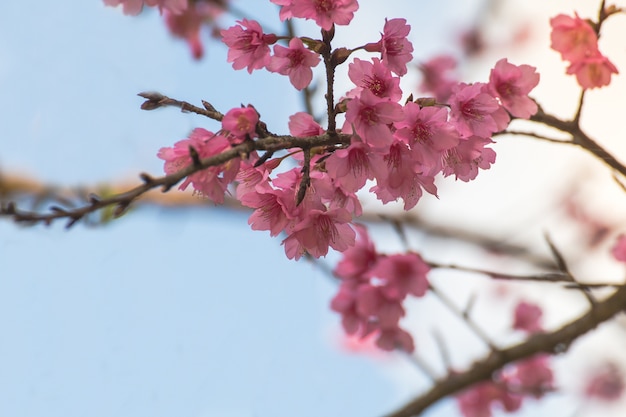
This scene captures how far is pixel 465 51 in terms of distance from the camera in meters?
5.88

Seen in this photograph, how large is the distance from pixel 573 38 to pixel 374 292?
3.52 feet

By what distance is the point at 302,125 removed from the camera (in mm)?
1396

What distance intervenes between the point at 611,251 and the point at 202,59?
8.55ft

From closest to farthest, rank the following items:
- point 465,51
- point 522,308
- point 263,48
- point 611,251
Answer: point 263,48, point 611,251, point 522,308, point 465,51

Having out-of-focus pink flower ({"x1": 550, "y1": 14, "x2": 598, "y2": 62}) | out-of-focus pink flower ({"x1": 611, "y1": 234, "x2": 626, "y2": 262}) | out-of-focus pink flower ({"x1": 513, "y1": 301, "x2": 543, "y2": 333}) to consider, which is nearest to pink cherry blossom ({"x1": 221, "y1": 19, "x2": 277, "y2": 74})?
out-of-focus pink flower ({"x1": 550, "y1": 14, "x2": 598, "y2": 62})

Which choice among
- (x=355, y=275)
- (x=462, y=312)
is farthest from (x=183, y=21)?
(x=462, y=312)

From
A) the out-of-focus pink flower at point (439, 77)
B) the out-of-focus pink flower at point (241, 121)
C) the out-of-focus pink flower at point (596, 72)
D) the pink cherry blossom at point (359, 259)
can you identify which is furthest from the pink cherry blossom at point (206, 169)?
the out-of-focus pink flower at point (439, 77)

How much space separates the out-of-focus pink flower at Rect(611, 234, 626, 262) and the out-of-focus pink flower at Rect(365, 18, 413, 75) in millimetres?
1665

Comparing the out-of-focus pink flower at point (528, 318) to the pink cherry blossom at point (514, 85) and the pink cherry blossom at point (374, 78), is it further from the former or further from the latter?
the pink cherry blossom at point (374, 78)

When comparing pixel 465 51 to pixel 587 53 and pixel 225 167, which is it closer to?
pixel 587 53

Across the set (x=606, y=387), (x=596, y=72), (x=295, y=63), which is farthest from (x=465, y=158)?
(x=606, y=387)

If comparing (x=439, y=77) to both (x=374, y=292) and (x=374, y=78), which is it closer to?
(x=374, y=292)

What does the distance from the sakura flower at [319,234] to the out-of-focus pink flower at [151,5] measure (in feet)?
2.44

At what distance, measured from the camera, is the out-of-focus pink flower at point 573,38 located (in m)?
1.87
